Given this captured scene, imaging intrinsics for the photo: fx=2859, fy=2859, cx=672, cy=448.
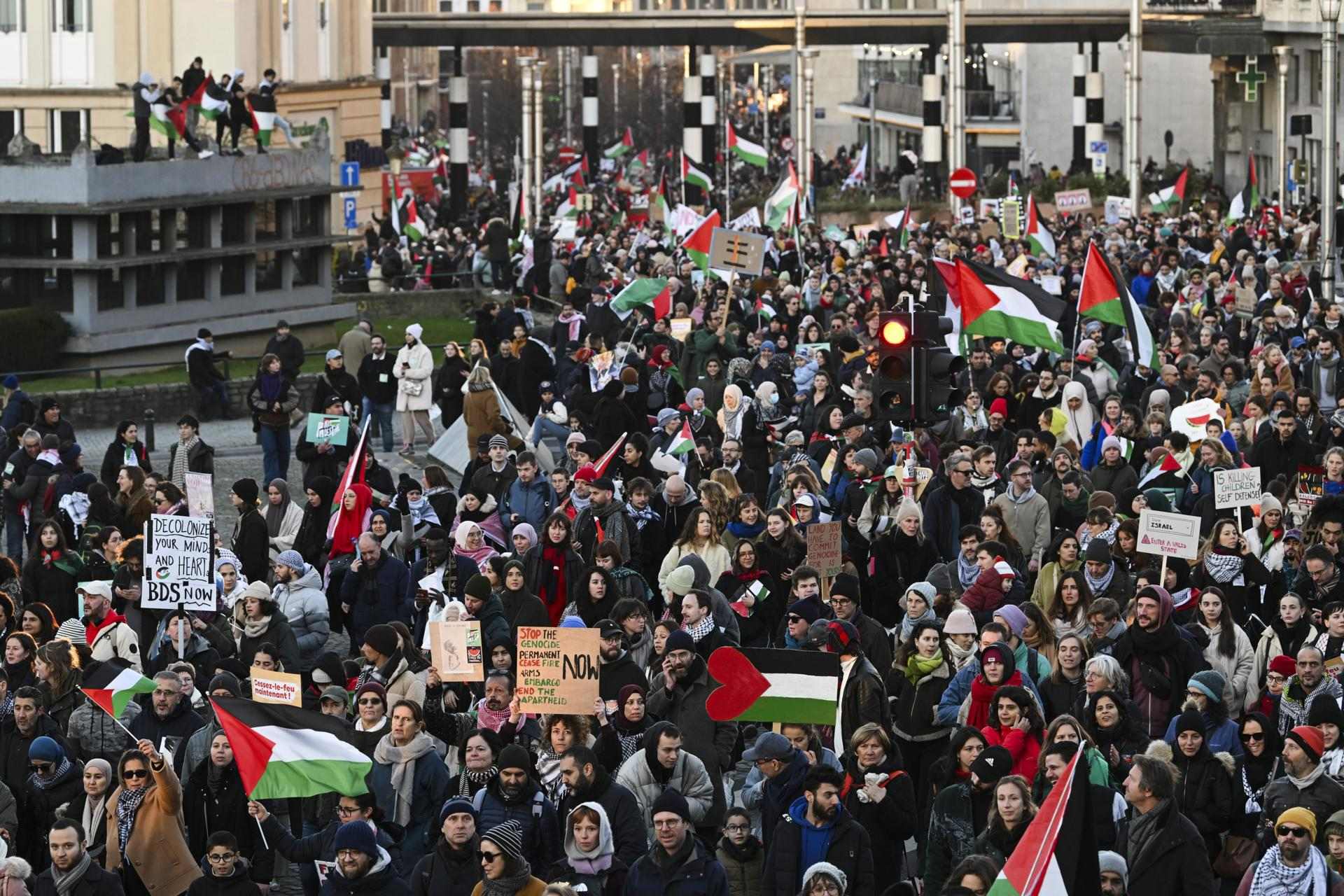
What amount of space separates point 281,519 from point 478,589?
522cm

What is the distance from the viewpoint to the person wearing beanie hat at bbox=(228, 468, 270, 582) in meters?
18.9

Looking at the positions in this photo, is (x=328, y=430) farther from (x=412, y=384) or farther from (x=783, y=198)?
(x=783, y=198)

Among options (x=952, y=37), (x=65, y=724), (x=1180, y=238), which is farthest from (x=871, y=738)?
(x=952, y=37)

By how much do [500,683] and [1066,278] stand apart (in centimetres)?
2358

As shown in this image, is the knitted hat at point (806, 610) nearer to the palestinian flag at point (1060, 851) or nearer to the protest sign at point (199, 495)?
the palestinian flag at point (1060, 851)

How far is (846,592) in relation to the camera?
1411 centimetres

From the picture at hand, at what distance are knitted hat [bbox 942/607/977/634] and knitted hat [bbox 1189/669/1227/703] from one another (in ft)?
3.65

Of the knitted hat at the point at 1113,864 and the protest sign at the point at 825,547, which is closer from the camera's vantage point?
the knitted hat at the point at 1113,864

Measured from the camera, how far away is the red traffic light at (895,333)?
1705 centimetres

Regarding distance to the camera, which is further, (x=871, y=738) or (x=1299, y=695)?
(x=1299, y=695)

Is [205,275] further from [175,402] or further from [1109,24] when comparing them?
[1109,24]

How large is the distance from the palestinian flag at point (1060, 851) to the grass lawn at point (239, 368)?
961 inches

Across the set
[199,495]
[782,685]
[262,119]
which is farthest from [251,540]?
[262,119]

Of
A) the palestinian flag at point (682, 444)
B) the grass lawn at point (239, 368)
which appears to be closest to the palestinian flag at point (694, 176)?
the grass lawn at point (239, 368)
